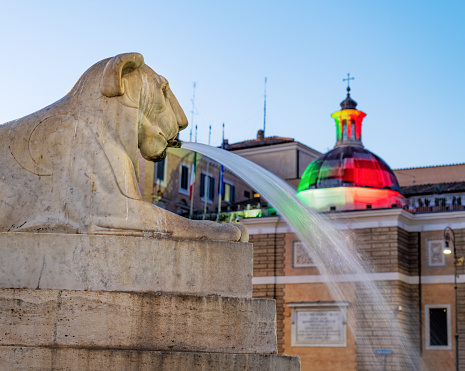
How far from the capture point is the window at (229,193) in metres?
49.8

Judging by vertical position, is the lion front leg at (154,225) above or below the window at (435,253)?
below

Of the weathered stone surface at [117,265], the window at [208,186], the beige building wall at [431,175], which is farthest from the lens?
the window at [208,186]

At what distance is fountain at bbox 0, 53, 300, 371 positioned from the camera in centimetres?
587

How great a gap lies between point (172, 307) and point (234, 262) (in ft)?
1.90

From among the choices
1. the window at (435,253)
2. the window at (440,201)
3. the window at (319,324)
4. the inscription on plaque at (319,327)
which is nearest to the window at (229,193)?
the window at (319,324)

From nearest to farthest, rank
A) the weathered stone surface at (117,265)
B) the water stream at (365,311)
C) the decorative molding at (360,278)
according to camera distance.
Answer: the weathered stone surface at (117,265) < the water stream at (365,311) < the decorative molding at (360,278)

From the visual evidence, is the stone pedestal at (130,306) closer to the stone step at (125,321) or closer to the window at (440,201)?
the stone step at (125,321)

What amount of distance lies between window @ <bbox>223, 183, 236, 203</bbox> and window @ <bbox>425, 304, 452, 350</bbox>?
1522cm

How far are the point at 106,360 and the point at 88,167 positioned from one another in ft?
4.59

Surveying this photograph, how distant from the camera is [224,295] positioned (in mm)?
6293

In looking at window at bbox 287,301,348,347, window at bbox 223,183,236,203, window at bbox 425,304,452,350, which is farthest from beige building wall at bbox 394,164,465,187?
window at bbox 287,301,348,347

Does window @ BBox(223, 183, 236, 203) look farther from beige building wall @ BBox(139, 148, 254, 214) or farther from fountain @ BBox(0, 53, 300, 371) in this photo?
fountain @ BBox(0, 53, 300, 371)

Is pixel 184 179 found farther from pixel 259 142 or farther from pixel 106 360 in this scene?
pixel 106 360

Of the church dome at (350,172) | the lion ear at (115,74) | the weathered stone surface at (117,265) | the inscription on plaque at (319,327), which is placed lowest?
the weathered stone surface at (117,265)
